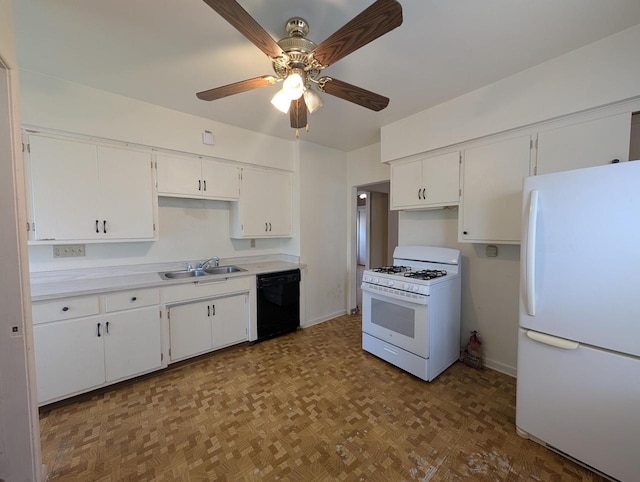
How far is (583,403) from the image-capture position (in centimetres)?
142

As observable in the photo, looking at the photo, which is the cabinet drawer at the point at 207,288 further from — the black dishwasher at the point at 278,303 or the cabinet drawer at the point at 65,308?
the cabinet drawer at the point at 65,308

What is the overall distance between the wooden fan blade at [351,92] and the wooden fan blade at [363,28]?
16cm

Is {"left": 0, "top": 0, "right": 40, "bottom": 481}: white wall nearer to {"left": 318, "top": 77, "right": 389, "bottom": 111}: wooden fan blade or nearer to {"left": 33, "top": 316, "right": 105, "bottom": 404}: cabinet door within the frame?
{"left": 33, "top": 316, "right": 105, "bottom": 404}: cabinet door

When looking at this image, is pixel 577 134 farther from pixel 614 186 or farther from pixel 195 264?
pixel 195 264

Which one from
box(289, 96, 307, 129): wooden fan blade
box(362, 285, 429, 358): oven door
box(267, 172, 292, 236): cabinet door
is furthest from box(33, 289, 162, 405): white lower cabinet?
box(362, 285, 429, 358): oven door

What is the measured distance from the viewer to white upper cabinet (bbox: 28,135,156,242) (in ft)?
6.63

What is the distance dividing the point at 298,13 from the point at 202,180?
1.96m

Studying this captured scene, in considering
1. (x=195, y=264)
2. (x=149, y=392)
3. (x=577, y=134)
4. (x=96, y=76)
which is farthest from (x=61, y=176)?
(x=577, y=134)

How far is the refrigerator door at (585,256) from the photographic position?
4.17 feet

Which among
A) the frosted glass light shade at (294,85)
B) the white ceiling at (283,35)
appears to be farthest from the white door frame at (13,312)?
the frosted glass light shade at (294,85)

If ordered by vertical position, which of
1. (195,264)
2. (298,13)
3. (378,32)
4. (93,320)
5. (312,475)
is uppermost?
(298,13)

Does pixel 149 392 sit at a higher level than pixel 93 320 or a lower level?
lower

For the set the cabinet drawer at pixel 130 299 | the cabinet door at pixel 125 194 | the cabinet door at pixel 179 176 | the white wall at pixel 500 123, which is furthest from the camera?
the cabinet door at pixel 179 176

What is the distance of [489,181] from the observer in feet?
7.24
